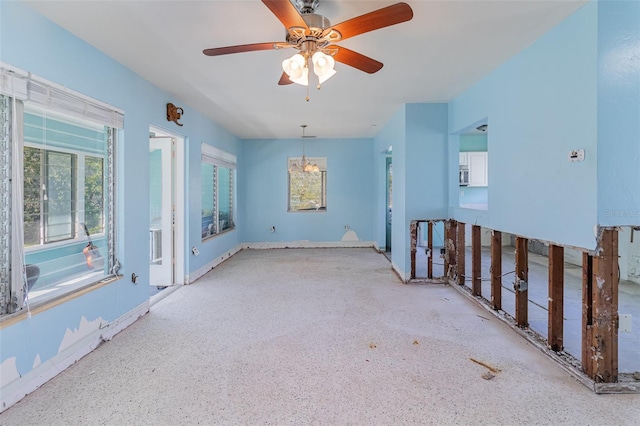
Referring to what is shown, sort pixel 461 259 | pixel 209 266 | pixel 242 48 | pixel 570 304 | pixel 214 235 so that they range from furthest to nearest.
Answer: pixel 214 235 → pixel 209 266 → pixel 461 259 → pixel 570 304 → pixel 242 48

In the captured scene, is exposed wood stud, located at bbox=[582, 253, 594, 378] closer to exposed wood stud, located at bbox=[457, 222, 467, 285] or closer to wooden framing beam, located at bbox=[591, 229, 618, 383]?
wooden framing beam, located at bbox=[591, 229, 618, 383]

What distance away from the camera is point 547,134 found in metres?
2.50

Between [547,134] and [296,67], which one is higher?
[296,67]

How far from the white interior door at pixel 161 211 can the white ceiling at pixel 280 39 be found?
73 cm

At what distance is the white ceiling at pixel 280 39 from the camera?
2.08 m

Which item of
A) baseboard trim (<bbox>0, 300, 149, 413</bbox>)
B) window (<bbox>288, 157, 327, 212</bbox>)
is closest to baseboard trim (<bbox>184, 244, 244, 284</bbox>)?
baseboard trim (<bbox>0, 300, 149, 413</bbox>)

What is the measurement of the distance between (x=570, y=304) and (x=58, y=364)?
15.6ft

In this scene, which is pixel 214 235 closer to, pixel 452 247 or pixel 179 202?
pixel 179 202

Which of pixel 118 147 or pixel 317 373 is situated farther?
pixel 118 147

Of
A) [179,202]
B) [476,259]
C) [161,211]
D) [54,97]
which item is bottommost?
[476,259]

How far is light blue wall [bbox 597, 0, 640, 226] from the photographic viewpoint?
202 centimetres

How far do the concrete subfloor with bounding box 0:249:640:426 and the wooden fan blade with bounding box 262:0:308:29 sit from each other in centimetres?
219

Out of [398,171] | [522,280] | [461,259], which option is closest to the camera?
[522,280]

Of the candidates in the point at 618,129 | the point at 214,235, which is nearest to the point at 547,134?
the point at 618,129
